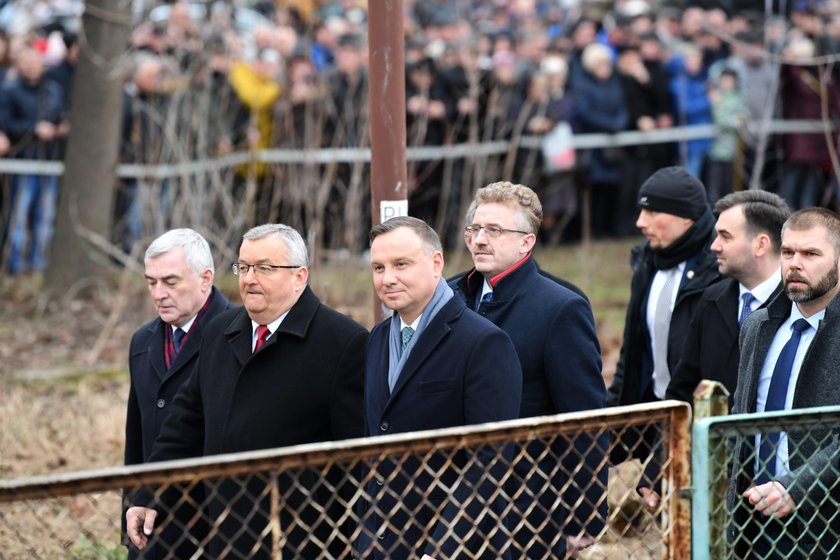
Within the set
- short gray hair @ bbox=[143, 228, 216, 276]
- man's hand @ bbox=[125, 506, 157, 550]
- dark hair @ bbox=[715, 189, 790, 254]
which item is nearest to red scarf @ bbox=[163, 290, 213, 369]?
short gray hair @ bbox=[143, 228, 216, 276]

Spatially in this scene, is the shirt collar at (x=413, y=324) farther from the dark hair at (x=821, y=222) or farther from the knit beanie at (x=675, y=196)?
the knit beanie at (x=675, y=196)

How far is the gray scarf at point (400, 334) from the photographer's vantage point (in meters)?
4.38

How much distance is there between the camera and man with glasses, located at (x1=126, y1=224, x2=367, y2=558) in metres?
4.55

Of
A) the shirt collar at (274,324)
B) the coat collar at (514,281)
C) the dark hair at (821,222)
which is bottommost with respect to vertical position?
the shirt collar at (274,324)

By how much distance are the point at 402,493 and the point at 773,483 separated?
3.91 feet

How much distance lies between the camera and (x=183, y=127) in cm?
1088

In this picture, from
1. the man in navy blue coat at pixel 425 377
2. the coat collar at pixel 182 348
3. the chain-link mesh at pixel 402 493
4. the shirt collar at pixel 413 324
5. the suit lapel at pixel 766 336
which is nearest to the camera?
the chain-link mesh at pixel 402 493

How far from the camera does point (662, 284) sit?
20.3 ft

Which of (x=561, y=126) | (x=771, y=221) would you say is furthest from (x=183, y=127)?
(x=771, y=221)

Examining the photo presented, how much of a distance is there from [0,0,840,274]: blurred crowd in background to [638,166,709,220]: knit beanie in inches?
181

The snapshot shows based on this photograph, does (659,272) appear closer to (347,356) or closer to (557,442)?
(557,442)

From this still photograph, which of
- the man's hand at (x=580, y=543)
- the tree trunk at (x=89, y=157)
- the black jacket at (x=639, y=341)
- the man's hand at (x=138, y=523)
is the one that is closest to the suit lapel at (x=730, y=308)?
the black jacket at (x=639, y=341)

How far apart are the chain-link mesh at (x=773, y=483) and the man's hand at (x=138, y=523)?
205 cm

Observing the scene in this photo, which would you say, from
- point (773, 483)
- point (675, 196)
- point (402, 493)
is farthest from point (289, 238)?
point (675, 196)
